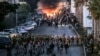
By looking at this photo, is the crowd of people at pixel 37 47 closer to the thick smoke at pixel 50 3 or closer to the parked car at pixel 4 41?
the parked car at pixel 4 41

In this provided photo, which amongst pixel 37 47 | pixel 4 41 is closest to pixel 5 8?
pixel 4 41

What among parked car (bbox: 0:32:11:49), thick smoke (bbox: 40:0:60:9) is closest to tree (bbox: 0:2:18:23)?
parked car (bbox: 0:32:11:49)

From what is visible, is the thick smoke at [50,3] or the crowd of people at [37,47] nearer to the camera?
the crowd of people at [37,47]

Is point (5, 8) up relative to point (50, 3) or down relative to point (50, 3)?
up

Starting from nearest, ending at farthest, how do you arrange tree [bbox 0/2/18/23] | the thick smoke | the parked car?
the parked car, tree [bbox 0/2/18/23], the thick smoke

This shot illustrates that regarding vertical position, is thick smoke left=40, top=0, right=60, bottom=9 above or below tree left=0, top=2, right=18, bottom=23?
below

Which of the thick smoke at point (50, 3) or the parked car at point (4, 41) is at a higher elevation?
the parked car at point (4, 41)

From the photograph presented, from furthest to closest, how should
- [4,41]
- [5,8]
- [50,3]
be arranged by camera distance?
[50,3]
[5,8]
[4,41]

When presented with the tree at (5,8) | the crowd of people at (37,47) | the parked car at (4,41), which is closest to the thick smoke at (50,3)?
the tree at (5,8)

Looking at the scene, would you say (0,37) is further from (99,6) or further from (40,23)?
(40,23)

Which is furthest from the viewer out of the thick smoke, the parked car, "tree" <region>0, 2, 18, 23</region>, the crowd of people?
the thick smoke

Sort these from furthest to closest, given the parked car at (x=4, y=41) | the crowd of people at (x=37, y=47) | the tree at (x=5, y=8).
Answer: the tree at (x=5, y=8) < the parked car at (x=4, y=41) < the crowd of people at (x=37, y=47)

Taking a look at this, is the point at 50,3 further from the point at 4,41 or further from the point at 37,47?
the point at 37,47

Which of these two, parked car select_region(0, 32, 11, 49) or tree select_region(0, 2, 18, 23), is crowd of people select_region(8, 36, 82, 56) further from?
tree select_region(0, 2, 18, 23)
